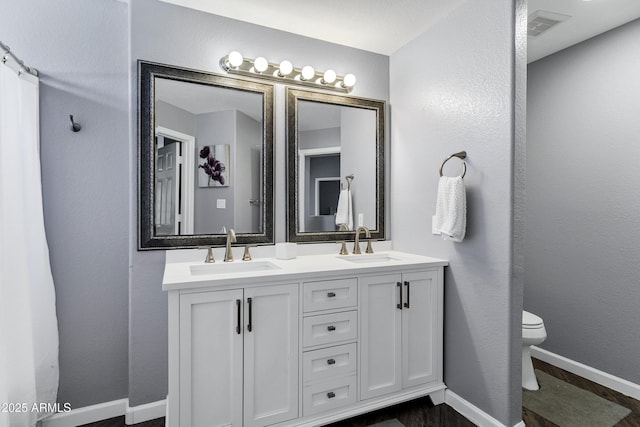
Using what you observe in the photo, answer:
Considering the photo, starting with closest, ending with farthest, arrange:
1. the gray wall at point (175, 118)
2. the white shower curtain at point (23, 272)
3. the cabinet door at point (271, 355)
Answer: the white shower curtain at point (23, 272), the cabinet door at point (271, 355), the gray wall at point (175, 118)

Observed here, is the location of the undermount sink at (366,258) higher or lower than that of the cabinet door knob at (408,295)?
higher

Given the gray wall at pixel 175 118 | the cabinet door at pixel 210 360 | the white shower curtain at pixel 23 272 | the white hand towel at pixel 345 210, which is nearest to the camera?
the white shower curtain at pixel 23 272

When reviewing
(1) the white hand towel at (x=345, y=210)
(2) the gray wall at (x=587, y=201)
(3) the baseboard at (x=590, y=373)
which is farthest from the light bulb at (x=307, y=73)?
(3) the baseboard at (x=590, y=373)

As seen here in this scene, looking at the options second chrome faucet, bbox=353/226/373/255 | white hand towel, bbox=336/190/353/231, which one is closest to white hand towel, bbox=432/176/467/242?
second chrome faucet, bbox=353/226/373/255

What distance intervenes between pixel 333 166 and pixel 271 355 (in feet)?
4.36

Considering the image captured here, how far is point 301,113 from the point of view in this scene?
2.30 metres

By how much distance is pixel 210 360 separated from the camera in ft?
5.07

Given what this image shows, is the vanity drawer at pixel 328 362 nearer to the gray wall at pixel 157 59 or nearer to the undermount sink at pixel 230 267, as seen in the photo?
the undermount sink at pixel 230 267

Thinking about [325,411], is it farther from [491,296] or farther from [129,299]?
[129,299]

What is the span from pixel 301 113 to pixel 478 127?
114 centimetres

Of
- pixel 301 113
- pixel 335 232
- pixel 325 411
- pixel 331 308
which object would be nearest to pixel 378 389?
pixel 325 411

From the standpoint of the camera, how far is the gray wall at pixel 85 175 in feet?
5.97

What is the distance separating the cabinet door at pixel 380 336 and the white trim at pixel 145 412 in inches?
46.5

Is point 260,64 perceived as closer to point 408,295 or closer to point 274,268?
point 274,268
